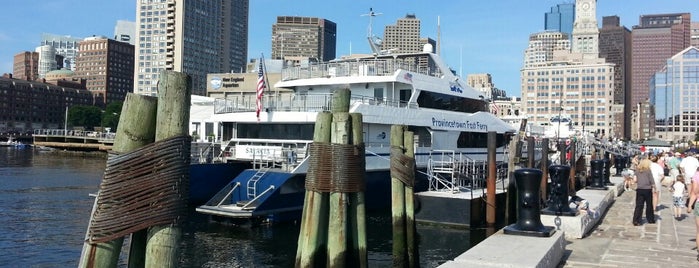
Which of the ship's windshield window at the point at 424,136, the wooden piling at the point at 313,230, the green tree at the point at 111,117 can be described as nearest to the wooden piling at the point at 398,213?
the wooden piling at the point at 313,230

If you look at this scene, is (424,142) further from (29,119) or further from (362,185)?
(29,119)

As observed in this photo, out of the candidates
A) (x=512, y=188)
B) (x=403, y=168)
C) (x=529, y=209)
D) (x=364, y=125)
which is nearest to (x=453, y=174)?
(x=512, y=188)

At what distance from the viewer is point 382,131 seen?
23.0 metres

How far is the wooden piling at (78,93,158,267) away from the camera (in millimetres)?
5512

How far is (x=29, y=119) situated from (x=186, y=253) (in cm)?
16196

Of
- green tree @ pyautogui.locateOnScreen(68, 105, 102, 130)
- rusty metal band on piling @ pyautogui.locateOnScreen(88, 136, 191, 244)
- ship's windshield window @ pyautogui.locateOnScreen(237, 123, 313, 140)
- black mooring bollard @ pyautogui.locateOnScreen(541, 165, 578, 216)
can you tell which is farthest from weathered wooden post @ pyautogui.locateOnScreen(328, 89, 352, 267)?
green tree @ pyautogui.locateOnScreen(68, 105, 102, 130)

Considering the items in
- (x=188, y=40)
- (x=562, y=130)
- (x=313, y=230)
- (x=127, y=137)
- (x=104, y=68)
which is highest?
(x=188, y=40)

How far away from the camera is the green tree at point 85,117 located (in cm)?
12469

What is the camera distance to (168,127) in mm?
5539

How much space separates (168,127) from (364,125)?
1659 cm

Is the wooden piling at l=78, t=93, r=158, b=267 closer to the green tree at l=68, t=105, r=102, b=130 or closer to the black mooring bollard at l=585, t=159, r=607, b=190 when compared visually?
the black mooring bollard at l=585, t=159, r=607, b=190

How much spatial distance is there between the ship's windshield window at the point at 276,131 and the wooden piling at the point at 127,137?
1553 centimetres

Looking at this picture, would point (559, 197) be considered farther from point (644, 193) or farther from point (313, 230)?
point (313, 230)

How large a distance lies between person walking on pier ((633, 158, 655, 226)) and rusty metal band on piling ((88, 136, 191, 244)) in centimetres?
907
